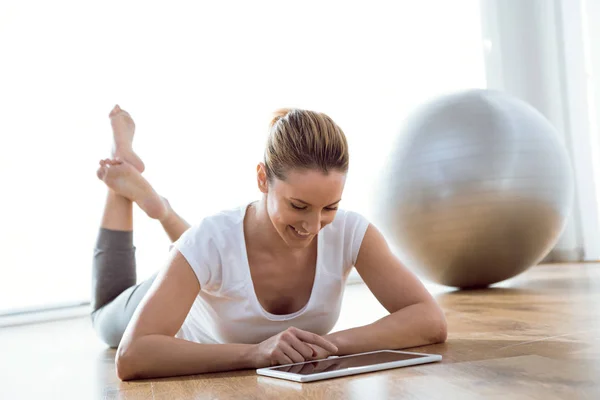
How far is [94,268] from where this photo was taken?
260 centimetres

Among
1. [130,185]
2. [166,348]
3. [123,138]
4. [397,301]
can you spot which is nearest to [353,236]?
[397,301]

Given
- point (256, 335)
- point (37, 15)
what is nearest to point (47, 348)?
point (256, 335)

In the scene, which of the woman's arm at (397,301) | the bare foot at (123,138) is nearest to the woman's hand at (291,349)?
the woman's arm at (397,301)

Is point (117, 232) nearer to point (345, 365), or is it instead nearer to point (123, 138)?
point (123, 138)

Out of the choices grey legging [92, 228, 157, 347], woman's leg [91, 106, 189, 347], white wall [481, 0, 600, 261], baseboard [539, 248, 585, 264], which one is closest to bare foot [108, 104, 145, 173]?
woman's leg [91, 106, 189, 347]

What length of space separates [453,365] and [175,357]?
55 cm

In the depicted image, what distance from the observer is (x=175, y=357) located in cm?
161

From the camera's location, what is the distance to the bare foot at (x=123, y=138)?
2719 millimetres

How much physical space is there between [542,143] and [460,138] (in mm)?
328

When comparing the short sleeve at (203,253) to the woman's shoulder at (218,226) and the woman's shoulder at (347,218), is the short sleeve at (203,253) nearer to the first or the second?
the woman's shoulder at (218,226)

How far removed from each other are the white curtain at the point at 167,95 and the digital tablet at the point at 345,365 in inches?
64.7

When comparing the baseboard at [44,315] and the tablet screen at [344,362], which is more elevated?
the tablet screen at [344,362]

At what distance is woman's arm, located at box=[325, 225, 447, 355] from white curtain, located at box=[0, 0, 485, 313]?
4.52 feet

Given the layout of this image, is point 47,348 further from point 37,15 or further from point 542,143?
point 542,143
